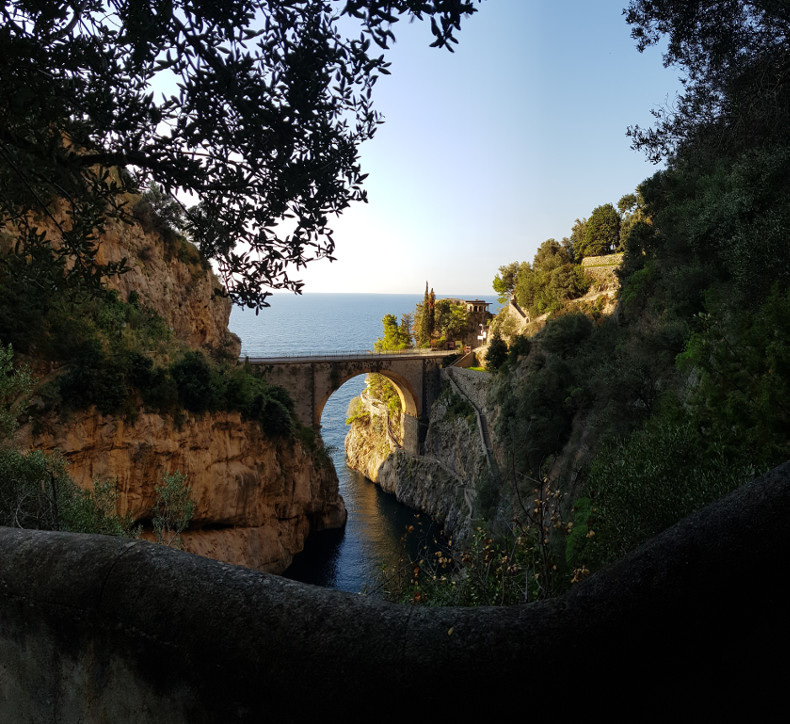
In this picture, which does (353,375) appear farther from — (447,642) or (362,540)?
(447,642)

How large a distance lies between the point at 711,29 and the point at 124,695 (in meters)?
13.2

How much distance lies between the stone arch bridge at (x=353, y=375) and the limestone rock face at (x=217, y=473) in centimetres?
750

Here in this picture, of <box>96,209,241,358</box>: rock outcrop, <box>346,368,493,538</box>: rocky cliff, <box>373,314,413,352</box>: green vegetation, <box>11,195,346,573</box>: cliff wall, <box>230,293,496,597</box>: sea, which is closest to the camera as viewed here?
<box>230,293,496,597</box>: sea

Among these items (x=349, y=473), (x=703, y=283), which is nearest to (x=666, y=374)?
(x=703, y=283)

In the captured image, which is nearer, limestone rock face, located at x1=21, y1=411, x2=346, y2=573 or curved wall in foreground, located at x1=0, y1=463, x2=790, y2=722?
A: curved wall in foreground, located at x1=0, y1=463, x2=790, y2=722

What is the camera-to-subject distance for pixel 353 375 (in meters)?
41.4

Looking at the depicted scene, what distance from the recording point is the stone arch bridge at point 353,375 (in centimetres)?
3853

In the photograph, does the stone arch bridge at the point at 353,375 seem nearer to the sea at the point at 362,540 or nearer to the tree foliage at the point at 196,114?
Result: the sea at the point at 362,540

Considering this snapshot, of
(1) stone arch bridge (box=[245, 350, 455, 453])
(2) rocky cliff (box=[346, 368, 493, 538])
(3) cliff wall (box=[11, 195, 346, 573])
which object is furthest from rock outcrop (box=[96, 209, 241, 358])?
(2) rocky cliff (box=[346, 368, 493, 538])

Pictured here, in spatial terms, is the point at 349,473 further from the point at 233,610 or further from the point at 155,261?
the point at 233,610

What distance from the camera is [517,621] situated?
78.1 inches

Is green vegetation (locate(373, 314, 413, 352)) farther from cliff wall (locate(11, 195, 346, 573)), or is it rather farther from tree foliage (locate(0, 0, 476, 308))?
tree foliage (locate(0, 0, 476, 308))

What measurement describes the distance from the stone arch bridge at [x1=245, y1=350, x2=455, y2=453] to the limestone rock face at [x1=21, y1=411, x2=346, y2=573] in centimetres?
750

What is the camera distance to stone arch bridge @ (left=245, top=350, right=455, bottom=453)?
38531 mm
